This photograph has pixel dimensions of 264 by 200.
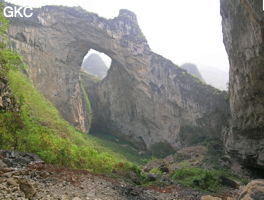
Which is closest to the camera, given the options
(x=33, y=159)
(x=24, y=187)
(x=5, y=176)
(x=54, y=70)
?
(x=24, y=187)

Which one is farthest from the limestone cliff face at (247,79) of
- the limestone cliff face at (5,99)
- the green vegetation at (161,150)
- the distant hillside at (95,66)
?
the distant hillside at (95,66)

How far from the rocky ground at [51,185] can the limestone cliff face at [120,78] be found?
38.5 meters

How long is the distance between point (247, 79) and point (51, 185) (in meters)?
20.8

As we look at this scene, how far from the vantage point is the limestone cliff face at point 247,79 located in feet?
71.6

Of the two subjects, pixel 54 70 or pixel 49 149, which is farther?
pixel 54 70

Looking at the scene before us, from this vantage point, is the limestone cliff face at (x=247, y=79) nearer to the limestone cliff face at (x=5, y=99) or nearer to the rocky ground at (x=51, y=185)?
the rocky ground at (x=51, y=185)

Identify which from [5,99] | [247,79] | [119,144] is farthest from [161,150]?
[5,99]

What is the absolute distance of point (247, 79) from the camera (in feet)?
85.2

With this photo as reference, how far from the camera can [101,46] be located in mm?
64250

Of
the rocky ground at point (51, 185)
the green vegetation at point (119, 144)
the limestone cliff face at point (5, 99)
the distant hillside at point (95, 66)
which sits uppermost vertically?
the distant hillside at point (95, 66)

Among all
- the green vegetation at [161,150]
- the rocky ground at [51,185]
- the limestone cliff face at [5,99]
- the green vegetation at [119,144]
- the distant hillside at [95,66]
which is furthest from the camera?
the distant hillside at [95,66]

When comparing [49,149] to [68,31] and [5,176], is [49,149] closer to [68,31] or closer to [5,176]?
[5,176]

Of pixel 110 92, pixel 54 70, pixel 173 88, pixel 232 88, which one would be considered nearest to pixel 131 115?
pixel 110 92

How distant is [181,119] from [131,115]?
14.9 meters
